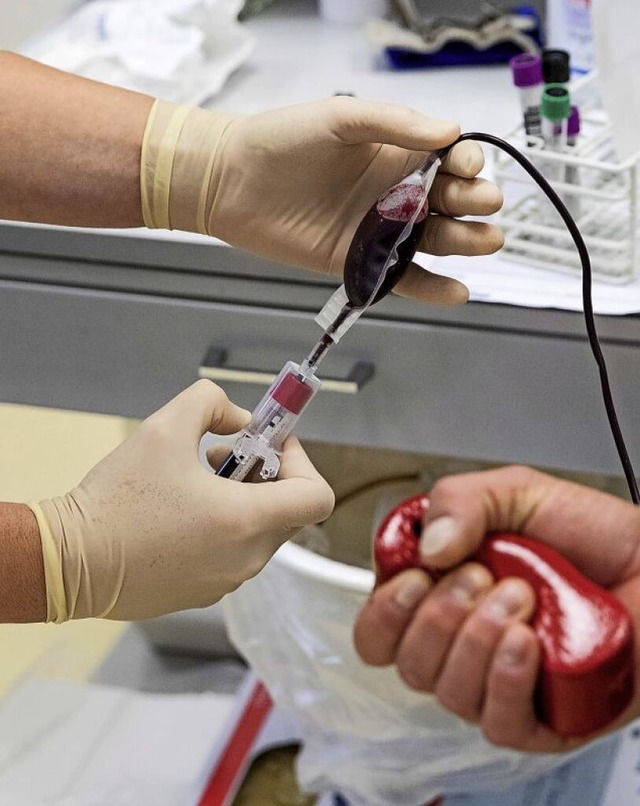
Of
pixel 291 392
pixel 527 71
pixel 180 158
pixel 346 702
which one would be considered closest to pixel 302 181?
pixel 180 158

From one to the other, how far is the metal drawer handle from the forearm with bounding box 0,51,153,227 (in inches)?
8.5

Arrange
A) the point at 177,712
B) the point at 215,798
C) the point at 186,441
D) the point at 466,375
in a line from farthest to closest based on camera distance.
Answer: the point at 177,712, the point at 215,798, the point at 466,375, the point at 186,441

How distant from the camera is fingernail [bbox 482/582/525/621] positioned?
19.0 inches

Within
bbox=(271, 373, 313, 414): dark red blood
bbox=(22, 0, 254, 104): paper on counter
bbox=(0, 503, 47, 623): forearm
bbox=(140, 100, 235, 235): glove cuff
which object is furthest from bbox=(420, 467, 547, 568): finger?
bbox=(22, 0, 254, 104): paper on counter

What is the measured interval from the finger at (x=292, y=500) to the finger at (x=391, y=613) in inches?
8.3

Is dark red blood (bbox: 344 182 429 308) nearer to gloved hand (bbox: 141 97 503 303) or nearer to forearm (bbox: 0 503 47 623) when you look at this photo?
gloved hand (bbox: 141 97 503 303)

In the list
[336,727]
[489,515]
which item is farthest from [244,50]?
[489,515]

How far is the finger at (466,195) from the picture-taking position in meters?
0.77

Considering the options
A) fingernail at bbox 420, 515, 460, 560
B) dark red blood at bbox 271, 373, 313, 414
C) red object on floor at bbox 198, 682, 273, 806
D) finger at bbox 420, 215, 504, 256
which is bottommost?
red object on floor at bbox 198, 682, 273, 806

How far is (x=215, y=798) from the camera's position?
53.2 inches

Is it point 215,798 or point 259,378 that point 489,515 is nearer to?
point 259,378

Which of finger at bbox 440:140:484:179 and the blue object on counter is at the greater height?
finger at bbox 440:140:484:179

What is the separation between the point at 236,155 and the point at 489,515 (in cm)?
43

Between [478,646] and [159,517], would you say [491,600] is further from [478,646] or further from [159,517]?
[159,517]
